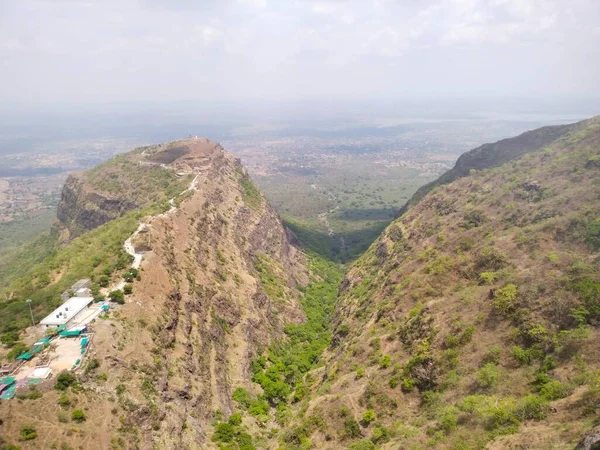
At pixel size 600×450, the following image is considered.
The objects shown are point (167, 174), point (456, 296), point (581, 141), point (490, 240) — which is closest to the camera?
point (456, 296)

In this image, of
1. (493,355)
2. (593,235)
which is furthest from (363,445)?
(593,235)

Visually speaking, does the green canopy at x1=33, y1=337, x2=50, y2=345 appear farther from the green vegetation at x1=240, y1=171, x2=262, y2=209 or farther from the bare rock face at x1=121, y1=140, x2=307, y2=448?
the green vegetation at x1=240, y1=171, x2=262, y2=209

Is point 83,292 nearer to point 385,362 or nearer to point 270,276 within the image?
point 385,362

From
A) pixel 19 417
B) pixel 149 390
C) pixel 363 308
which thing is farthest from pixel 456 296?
pixel 19 417

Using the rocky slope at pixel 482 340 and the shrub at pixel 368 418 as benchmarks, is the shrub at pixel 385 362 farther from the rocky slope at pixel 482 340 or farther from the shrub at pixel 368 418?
the shrub at pixel 368 418

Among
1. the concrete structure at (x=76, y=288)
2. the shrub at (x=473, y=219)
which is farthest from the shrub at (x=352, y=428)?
the shrub at (x=473, y=219)

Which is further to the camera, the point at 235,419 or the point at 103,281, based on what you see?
the point at 103,281

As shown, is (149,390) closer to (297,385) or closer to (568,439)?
(297,385)
